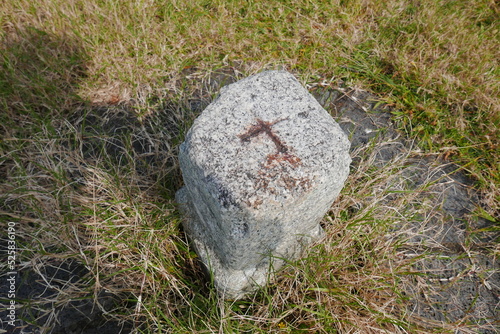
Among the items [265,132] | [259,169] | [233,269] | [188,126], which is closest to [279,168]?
[259,169]

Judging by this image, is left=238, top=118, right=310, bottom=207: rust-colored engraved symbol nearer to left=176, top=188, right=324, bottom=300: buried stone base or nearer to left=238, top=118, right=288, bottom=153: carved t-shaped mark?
left=238, top=118, right=288, bottom=153: carved t-shaped mark

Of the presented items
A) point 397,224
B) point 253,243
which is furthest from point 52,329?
point 397,224

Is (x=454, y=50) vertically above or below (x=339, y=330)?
above

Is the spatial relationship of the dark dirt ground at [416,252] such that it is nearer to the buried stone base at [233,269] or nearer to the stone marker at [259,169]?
the buried stone base at [233,269]

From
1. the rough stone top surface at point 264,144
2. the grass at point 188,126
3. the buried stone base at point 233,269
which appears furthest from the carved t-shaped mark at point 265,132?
the grass at point 188,126

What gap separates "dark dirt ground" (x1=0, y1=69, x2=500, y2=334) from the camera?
5.57ft

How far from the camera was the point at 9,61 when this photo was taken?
2.46 m

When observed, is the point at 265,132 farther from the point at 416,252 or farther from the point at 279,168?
the point at 416,252

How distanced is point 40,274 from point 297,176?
1.34 metres

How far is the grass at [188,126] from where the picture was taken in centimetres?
168

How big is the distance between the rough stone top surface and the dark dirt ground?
0.84m

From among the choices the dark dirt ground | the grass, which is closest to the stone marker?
the grass

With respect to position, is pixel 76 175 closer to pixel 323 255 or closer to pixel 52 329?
pixel 52 329

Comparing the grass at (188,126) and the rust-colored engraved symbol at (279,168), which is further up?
the rust-colored engraved symbol at (279,168)
